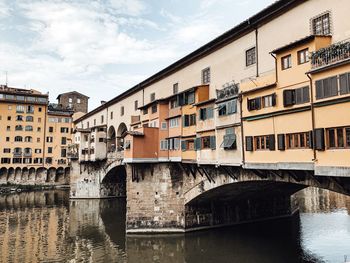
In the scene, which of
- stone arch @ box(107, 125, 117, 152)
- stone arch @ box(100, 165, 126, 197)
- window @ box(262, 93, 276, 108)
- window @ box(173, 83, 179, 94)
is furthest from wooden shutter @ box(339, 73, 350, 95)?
stone arch @ box(100, 165, 126, 197)

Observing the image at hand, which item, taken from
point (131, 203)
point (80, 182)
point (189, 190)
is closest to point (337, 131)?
point (189, 190)

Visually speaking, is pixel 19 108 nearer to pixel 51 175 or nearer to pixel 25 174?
pixel 25 174

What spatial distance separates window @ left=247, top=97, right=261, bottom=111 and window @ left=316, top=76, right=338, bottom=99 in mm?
4617

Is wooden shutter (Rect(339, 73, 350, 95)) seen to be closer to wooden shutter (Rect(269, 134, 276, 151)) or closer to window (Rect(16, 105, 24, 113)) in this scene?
wooden shutter (Rect(269, 134, 276, 151))

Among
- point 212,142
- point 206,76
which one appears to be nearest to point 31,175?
point 206,76

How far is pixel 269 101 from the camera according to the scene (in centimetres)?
1908

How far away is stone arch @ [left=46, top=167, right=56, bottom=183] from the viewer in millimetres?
79794

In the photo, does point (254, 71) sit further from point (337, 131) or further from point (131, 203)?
point (131, 203)

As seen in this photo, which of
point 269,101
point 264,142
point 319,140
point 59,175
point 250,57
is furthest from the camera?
point 59,175

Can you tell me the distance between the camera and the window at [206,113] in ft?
82.7

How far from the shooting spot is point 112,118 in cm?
5325

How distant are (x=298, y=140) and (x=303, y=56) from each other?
15.4ft

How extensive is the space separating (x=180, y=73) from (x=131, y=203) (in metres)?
14.6

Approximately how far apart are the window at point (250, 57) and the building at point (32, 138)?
227 ft
